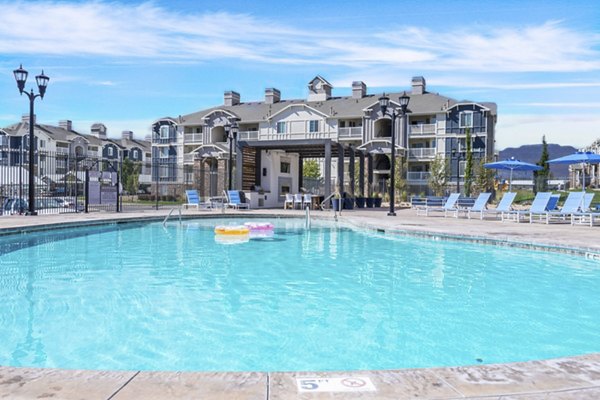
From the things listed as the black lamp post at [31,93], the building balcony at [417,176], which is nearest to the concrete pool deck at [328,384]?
the black lamp post at [31,93]

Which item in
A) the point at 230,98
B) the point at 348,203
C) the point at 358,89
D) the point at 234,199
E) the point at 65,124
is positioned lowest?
the point at 348,203

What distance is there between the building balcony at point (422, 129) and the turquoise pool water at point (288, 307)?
110 feet

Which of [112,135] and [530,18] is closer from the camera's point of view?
[530,18]

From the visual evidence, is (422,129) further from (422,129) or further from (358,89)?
(358,89)

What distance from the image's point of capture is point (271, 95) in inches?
2009

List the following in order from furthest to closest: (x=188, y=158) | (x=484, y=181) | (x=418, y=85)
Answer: (x=188, y=158) < (x=418, y=85) < (x=484, y=181)

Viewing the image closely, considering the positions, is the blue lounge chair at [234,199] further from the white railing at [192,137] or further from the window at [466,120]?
the white railing at [192,137]

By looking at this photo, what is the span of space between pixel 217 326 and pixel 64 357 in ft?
4.69

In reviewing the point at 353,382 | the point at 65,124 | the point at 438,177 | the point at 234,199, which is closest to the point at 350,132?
the point at 438,177

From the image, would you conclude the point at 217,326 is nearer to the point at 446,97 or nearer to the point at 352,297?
the point at 352,297

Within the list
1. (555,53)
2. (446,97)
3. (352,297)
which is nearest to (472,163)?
(446,97)

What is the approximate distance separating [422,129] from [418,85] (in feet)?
18.3

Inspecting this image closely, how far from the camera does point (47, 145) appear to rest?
57.5 m

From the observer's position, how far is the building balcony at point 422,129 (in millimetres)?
42250
